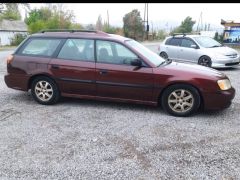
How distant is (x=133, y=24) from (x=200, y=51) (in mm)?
46633

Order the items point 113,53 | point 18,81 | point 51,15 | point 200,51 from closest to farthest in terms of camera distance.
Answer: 1. point 113,53
2. point 18,81
3. point 200,51
4. point 51,15

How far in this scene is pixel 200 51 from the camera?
1241 centimetres

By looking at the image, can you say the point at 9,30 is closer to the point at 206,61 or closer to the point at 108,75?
the point at 206,61

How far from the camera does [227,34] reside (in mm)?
21625

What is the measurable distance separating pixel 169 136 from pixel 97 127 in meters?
1.24

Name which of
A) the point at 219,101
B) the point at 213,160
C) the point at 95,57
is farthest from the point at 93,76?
the point at 213,160

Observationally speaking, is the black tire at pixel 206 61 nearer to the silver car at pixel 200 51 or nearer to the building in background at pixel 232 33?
the silver car at pixel 200 51

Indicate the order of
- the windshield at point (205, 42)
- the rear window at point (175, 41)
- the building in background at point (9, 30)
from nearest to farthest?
the windshield at point (205, 42) → the rear window at point (175, 41) → the building in background at point (9, 30)

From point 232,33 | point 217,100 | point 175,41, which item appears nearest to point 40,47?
point 217,100

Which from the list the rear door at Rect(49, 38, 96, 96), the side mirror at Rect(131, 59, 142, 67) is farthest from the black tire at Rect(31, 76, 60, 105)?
the side mirror at Rect(131, 59, 142, 67)

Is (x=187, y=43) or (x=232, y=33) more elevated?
(x=232, y=33)

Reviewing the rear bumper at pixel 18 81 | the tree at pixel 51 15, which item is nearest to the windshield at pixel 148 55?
the rear bumper at pixel 18 81

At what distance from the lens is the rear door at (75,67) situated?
611cm

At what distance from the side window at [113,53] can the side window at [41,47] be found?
1010 millimetres
